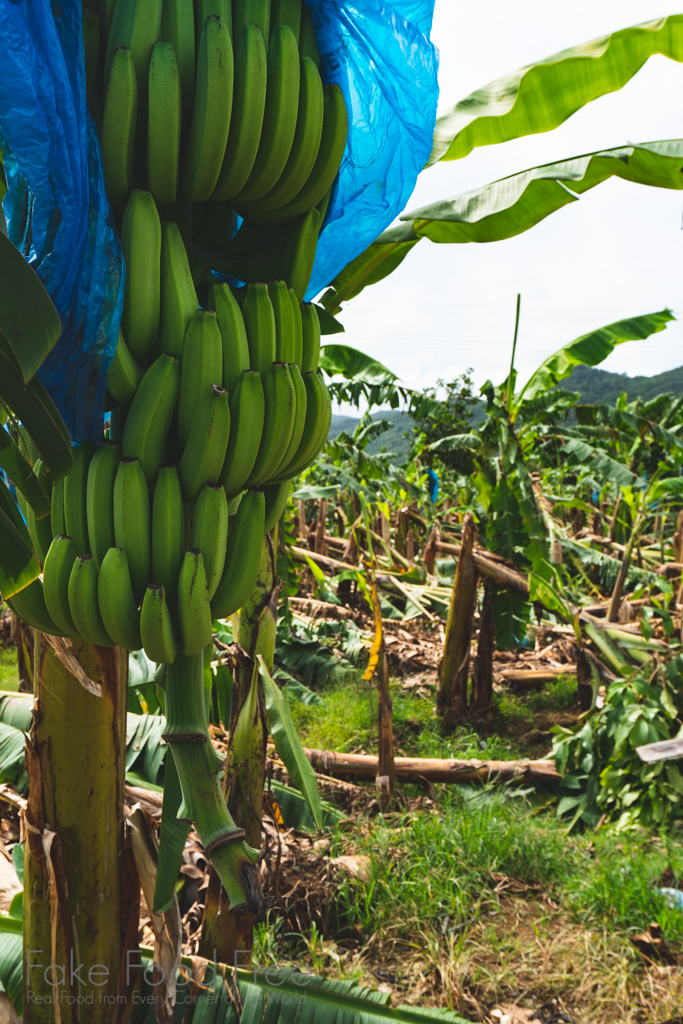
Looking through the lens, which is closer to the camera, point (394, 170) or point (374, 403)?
point (394, 170)

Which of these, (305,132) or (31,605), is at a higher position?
(305,132)

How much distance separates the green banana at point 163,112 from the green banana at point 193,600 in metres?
0.42

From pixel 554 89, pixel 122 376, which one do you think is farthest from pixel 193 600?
pixel 554 89

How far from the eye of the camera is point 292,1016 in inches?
48.9

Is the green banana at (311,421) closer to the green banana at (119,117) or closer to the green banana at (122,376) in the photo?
the green banana at (122,376)

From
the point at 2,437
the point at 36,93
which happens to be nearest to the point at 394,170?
the point at 36,93

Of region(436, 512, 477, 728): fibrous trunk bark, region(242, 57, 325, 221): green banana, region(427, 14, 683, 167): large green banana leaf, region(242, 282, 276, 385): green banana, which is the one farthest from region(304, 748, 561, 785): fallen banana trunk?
region(242, 57, 325, 221): green banana

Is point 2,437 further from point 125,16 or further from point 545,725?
point 545,725

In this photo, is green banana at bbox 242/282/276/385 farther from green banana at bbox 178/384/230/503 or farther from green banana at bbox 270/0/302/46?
green banana at bbox 270/0/302/46

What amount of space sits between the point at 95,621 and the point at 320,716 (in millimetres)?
3806

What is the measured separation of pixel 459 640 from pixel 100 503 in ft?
12.6

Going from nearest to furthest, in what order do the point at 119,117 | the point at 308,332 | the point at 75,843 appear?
the point at 119,117 → the point at 308,332 → the point at 75,843

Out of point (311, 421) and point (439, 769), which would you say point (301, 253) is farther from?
point (439, 769)

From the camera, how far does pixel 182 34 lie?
722mm
